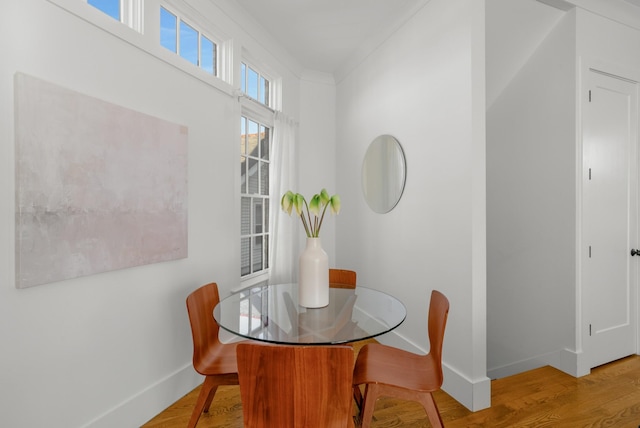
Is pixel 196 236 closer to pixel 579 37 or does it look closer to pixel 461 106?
pixel 461 106

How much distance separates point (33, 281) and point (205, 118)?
152 centimetres

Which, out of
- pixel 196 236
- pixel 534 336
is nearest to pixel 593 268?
pixel 534 336

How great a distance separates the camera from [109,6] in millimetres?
1861

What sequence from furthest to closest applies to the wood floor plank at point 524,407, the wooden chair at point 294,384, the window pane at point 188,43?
the window pane at point 188,43, the wood floor plank at point 524,407, the wooden chair at point 294,384

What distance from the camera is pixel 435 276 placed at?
8.14ft

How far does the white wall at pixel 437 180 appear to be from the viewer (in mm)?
2135

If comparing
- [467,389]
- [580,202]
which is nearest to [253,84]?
[580,202]

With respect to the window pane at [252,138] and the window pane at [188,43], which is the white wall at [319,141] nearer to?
the window pane at [252,138]

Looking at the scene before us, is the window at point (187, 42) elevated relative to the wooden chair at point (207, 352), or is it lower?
elevated

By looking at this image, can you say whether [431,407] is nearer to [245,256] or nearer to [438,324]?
[438,324]

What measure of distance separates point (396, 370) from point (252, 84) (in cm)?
286

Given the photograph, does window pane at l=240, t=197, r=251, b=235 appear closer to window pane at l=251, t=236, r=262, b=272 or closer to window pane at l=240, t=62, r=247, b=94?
window pane at l=251, t=236, r=262, b=272

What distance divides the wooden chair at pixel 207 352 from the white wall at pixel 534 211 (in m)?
2.55

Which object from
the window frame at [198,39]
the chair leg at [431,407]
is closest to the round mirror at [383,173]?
the window frame at [198,39]
